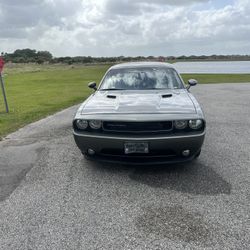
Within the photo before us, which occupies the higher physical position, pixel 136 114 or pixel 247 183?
pixel 136 114

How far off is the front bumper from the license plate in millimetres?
42

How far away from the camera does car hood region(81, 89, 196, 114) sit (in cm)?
398

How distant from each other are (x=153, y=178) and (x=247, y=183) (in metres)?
1.24

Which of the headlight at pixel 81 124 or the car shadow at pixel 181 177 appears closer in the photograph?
the car shadow at pixel 181 177

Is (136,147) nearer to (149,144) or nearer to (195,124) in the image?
(149,144)

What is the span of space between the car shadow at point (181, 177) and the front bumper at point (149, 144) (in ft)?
0.85

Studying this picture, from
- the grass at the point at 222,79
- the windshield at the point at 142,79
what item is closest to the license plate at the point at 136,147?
the windshield at the point at 142,79

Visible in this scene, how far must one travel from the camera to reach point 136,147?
3.81 metres

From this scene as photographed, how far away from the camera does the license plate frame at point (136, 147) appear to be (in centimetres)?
379

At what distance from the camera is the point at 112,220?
9.91 feet

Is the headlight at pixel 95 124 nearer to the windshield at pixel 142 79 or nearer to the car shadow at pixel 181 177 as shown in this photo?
the car shadow at pixel 181 177

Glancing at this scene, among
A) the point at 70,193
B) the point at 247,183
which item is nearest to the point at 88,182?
the point at 70,193

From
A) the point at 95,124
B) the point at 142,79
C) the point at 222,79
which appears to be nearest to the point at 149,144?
the point at 95,124

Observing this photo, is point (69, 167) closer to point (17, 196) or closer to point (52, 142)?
point (17, 196)
